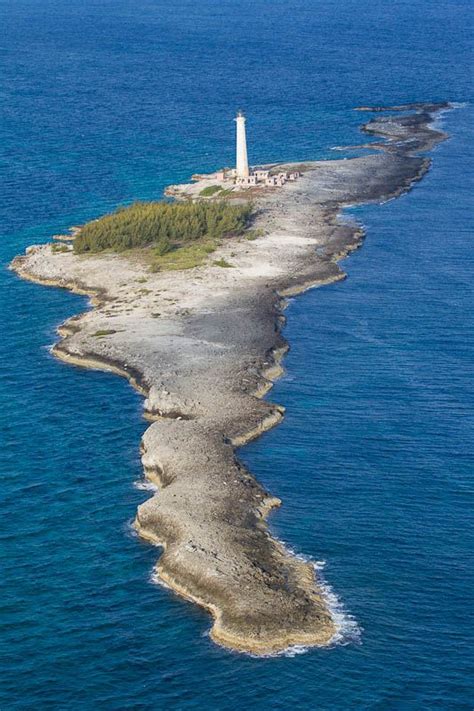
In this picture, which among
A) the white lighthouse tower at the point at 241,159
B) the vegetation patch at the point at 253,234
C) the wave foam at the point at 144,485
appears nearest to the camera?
the wave foam at the point at 144,485

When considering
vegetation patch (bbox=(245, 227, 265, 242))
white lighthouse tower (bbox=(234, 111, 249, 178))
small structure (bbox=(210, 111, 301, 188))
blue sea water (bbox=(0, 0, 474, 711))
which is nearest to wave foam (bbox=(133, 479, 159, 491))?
blue sea water (bbox=(0, 0, 474, 711))

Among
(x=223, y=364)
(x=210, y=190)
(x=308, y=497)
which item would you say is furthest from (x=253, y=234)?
(x=308, y=497)

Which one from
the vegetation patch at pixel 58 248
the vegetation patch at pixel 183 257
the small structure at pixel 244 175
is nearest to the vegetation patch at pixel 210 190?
the small structure at pixel 244 175

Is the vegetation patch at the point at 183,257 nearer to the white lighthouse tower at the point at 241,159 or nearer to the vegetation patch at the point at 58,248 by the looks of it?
the vegetation patch at the point at 58,248

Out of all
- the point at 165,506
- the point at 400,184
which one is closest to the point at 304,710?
the point at 165,506

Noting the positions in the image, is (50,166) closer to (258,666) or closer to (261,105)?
(261,105)

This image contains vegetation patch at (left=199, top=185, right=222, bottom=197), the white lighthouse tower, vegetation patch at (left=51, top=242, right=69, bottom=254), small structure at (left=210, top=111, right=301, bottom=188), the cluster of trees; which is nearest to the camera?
the cluster of trees

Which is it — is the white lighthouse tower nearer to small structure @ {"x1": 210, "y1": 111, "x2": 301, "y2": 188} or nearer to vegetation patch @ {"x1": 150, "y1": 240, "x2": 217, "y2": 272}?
small structure @ {"x1": 210, "y1": 111, "x2": 301, "y2": 188}

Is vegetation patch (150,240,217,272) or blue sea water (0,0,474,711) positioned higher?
vegetation patch (150,240,217,272)
